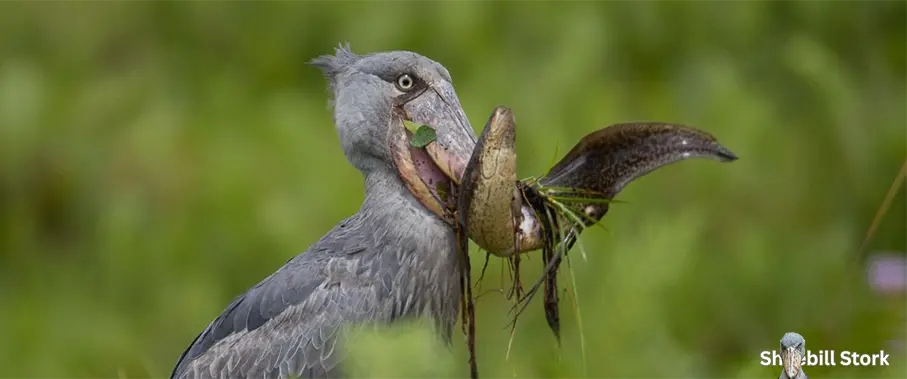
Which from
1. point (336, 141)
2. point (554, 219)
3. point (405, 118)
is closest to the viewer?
point (554, 219)

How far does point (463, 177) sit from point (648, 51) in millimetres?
2265

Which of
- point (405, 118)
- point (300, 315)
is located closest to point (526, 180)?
point (405, 118)

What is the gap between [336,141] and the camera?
8.93 feet

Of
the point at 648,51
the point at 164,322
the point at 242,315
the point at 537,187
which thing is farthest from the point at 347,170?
the point at 537,187

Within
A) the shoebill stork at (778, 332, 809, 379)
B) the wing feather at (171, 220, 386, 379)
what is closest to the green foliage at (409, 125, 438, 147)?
the wing feather at (171, 220, 386, 379)

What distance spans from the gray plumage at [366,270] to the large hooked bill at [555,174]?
0.43 feet

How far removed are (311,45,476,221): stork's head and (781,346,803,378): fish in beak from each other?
287mm

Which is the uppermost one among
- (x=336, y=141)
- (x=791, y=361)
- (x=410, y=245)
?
(x=336, y=141)

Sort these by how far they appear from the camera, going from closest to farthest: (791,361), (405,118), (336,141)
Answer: (791,361)
(405,118)
(336,141)

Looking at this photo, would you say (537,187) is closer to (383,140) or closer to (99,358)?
(383,140)

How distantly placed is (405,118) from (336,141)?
1.62 meters

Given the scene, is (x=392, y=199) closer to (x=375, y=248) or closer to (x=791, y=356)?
(x=375, y=248)

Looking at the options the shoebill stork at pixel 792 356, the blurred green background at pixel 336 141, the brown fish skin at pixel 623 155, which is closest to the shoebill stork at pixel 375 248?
the brown fish skin at pixel 623 155

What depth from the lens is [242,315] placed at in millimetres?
1183
